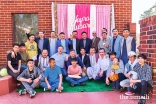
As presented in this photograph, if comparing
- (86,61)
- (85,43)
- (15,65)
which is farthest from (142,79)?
(15,65)

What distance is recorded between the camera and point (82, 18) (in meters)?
7.56

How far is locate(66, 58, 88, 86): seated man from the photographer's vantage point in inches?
221

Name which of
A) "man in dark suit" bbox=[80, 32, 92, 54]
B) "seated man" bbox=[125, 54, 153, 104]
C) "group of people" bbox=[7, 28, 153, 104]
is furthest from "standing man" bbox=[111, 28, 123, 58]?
"seated man" bbox=[125, 54, 153, 104]

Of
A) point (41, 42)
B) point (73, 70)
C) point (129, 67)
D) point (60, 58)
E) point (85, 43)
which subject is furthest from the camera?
point (85, 43)

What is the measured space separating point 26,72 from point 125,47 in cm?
Result: 297

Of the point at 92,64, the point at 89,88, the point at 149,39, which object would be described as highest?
the point at 149,39

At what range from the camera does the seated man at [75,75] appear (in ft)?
18.4

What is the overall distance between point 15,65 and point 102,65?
2.56 meters

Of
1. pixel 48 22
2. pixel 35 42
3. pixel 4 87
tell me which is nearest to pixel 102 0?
pixel 48 22

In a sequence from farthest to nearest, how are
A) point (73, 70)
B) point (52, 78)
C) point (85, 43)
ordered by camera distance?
point (85, 43)
point (73, 70)
point (52, 78)

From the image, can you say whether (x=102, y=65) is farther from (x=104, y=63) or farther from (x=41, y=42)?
(x=41, y=42)

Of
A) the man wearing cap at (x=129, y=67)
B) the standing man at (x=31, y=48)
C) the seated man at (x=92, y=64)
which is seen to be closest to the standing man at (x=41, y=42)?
the standing man at (x=31, y=48)

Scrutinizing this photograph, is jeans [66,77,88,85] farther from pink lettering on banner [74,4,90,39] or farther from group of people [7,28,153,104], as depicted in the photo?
pink lettering on banner [74,4,90,39]

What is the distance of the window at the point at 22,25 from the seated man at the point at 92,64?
8.45 feet
